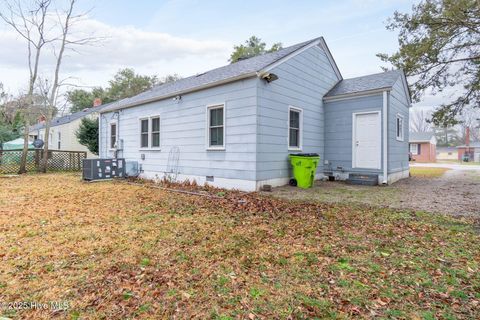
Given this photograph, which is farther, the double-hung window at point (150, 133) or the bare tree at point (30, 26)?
the bare tree at point (30, 26)

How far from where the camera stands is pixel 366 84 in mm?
9398

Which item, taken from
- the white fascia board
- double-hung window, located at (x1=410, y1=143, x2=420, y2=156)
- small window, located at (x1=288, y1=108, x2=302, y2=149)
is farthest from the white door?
double-hung window, located at (x1=410, y1=143, x2=420, y2=156)

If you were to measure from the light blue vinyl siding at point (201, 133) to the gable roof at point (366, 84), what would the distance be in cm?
408

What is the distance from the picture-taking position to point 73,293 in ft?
7.44

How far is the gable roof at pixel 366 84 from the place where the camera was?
347 inches

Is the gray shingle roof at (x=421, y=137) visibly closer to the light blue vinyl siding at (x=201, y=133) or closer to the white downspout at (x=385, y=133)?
the white downspout at (x=385, y=133)

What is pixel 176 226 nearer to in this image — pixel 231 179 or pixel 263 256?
pixel 263 256

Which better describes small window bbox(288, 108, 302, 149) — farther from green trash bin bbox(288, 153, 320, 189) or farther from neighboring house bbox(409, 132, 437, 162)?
neighboring house bbox(409, 132, 437, 162)

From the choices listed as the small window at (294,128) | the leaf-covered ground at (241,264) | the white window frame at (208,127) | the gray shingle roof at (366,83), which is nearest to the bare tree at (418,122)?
the gray shingle roof at (366,83)

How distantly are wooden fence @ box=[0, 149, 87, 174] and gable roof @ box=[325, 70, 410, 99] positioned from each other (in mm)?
13647

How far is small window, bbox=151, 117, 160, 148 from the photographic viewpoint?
1059 centimetres

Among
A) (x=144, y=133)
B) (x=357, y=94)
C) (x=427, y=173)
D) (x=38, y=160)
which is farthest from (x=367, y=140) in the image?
(x=38, y=160)

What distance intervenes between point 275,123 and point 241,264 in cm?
555

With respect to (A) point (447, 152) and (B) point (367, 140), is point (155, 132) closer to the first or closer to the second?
(B) point (367, 140)
